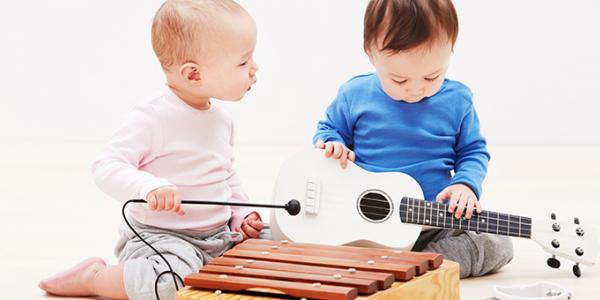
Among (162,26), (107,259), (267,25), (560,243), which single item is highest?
(267,25)

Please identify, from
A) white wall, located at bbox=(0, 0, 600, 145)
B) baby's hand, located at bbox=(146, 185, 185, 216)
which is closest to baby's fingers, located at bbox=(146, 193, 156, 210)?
baby's hand, located at bbox=(146, 185, 185, 216)

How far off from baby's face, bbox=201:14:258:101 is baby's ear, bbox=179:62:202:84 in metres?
0.01

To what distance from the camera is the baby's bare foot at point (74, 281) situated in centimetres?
207

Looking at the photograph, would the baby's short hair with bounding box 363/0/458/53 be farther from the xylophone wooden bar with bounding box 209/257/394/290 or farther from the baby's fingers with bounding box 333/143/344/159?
the xylophone wooden bar with bounding box 209/257/394/290

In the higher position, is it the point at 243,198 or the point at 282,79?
the point at 282,79

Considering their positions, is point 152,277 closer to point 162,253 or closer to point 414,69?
point 162,253

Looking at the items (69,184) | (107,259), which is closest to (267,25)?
(69,184)

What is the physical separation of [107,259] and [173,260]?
0.50m

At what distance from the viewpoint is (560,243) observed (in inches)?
87.4

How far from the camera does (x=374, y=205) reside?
2.22m

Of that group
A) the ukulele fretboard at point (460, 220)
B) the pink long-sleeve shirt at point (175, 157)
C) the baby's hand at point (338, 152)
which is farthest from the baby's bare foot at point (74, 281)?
the ukulele fretboard at point (460, 220)

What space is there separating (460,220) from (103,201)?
1.53 metres

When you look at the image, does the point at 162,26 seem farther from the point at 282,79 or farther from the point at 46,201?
the point at 282,79

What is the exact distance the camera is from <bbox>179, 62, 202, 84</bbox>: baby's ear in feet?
6.95
